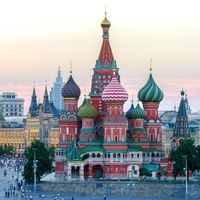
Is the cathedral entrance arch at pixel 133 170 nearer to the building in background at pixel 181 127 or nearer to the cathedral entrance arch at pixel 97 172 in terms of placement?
the cathedral entrance arch at pixel 97 172

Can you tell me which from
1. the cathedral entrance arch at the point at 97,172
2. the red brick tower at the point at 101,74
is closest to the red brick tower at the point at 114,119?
the cathedral entrance arch at the point at 97,172

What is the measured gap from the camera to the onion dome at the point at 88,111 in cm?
14962

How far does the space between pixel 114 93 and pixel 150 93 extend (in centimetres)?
1094

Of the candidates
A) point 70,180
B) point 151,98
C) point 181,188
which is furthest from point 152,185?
point 151,98

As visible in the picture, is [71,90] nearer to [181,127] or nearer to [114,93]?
[114,93]

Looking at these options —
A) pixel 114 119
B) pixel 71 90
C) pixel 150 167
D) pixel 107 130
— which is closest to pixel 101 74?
pixel 71 90

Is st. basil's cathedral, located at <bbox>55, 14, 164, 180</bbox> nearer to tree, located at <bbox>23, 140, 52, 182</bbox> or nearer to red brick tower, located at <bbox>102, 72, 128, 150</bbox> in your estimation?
red brick tower, located at <bbox>102, 72, 128, 150</bbox>

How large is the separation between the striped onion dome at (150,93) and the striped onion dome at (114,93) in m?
9.37

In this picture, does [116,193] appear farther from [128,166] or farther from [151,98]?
[151,98]

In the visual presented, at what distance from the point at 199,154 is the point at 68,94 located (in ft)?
85.8

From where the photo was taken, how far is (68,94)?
15462cm

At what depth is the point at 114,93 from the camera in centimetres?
14638

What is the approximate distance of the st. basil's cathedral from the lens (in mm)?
146375

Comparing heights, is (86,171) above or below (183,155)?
below
